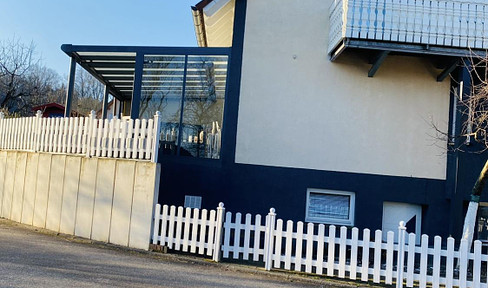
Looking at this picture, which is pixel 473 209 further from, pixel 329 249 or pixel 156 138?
pixel 156 138

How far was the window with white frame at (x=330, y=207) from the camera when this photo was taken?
11820 millimetres

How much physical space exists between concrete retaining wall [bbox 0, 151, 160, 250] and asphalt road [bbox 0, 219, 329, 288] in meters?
0.41

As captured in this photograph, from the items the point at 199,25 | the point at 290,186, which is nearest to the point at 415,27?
the point at 290,186

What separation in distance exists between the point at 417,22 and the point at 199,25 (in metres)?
5.86

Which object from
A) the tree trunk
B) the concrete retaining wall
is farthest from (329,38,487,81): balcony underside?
the concrete retaining wall

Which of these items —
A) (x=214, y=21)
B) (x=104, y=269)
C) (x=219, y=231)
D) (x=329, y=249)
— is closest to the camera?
(x=104, y=269)

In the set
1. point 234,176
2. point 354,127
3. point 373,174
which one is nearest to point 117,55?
point 234,176

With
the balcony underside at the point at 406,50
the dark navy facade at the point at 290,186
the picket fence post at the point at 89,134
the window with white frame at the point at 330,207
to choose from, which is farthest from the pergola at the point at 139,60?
the window with white frame at the point at 330,207

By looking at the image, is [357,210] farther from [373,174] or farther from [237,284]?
[237,284]

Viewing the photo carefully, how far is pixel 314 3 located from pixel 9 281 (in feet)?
30.7

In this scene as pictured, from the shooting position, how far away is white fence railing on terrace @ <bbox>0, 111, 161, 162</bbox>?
Answer: 9.65 m

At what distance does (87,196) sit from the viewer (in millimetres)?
10180

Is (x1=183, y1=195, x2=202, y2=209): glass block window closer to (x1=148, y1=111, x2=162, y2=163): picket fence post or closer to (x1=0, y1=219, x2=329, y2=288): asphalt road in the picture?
(x1=148, y1=111, x2=162, y2=163): picket fence post

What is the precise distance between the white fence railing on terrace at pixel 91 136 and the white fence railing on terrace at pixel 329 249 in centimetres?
144
